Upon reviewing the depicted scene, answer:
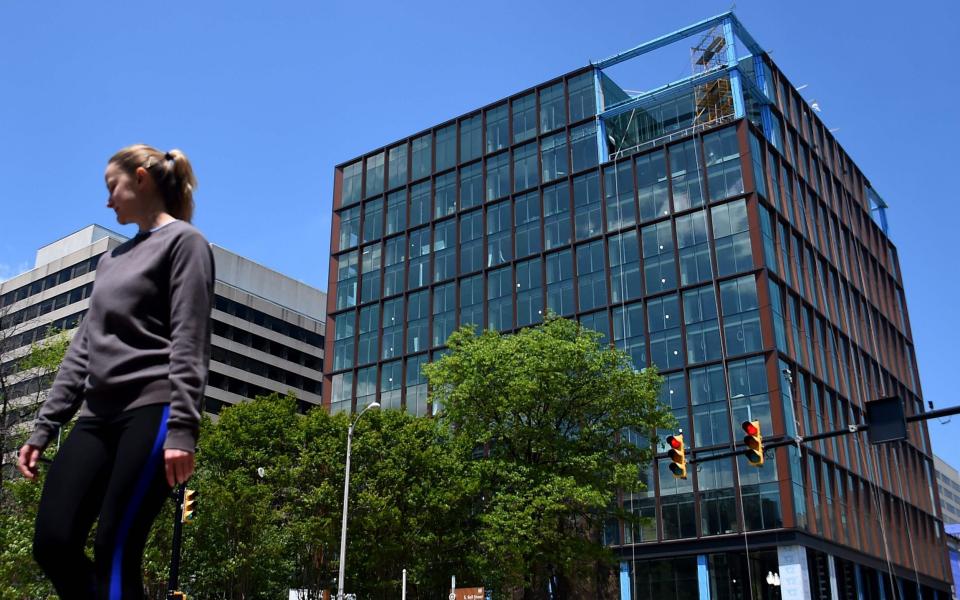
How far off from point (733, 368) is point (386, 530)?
23217 mm

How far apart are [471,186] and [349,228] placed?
1141 cm

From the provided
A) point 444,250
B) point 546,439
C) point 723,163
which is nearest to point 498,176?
point 444,250

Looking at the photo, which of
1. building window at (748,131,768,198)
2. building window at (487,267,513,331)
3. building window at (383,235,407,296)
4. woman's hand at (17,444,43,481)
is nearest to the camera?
woman's hand at (17,444,43,481)

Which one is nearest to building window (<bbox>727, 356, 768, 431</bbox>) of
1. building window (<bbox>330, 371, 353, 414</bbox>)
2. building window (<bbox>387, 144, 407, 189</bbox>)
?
building window (<bbox>330, 371, 353, 414</bbox>)

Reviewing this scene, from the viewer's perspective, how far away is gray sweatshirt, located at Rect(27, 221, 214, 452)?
3.77 metres

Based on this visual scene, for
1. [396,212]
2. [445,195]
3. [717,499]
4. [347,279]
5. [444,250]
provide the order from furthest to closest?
[347,279], [396,212], [445,195], [444,250], [717,499]

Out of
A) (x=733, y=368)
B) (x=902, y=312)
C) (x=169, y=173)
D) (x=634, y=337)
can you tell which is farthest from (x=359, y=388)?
(x=169, y=173)

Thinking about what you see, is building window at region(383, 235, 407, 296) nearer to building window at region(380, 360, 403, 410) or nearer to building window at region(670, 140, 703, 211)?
building window at region(380, 360, 403, 410)

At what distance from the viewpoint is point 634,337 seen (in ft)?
181

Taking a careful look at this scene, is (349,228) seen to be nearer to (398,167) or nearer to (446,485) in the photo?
(398,167)

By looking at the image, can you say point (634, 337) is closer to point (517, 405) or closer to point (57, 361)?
point (517, 405)

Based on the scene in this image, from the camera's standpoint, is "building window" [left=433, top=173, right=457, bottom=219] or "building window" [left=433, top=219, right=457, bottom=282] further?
"building window" [left=433, top=173, right=457, bottom=219]

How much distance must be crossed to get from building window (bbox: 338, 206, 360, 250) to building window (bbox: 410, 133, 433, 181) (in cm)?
583

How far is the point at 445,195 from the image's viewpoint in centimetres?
6819
